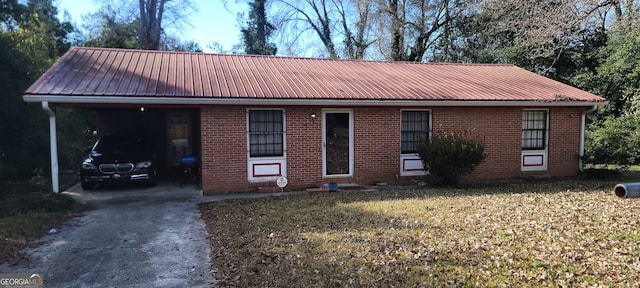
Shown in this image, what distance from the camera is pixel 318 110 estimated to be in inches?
435

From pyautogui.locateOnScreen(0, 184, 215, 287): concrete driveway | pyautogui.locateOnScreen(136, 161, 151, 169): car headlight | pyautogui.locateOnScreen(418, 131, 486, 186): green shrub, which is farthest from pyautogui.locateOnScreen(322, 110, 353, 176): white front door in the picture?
pyautogui.locateOnScreen(136, 161, 151, 169): car headlight

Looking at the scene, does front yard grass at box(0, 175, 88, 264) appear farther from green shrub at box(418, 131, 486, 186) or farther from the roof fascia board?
green shrub at box(418, 131, 486, 186)

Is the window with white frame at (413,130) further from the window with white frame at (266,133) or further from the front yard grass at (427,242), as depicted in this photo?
the window with white frame at (266,133)

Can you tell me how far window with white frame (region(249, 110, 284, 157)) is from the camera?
35.1 feet

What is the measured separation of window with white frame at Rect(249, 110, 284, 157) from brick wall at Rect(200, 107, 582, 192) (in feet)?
0.79

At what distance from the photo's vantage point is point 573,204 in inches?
324

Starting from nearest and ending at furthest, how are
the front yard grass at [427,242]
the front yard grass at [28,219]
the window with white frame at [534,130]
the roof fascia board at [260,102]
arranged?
the front yard grass at [427,242] → the front yard grass at [28,219] → the roof fascia board at [260,102] → the window with white frame at [534,130]

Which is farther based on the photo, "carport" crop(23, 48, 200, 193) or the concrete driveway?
"carport" crop(23, 48, 200, 193)

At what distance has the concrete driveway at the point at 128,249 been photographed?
472 centimetres

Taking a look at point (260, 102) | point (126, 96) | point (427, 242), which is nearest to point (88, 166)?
point (126, 96)

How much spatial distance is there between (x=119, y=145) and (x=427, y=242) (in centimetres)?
951

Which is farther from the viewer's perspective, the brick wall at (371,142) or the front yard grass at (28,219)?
the brick wall at (371,142)

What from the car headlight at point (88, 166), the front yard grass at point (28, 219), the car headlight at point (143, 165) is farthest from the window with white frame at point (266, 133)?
the front yard grass at point (28, 219)

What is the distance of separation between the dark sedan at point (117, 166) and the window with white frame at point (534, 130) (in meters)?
11.4
